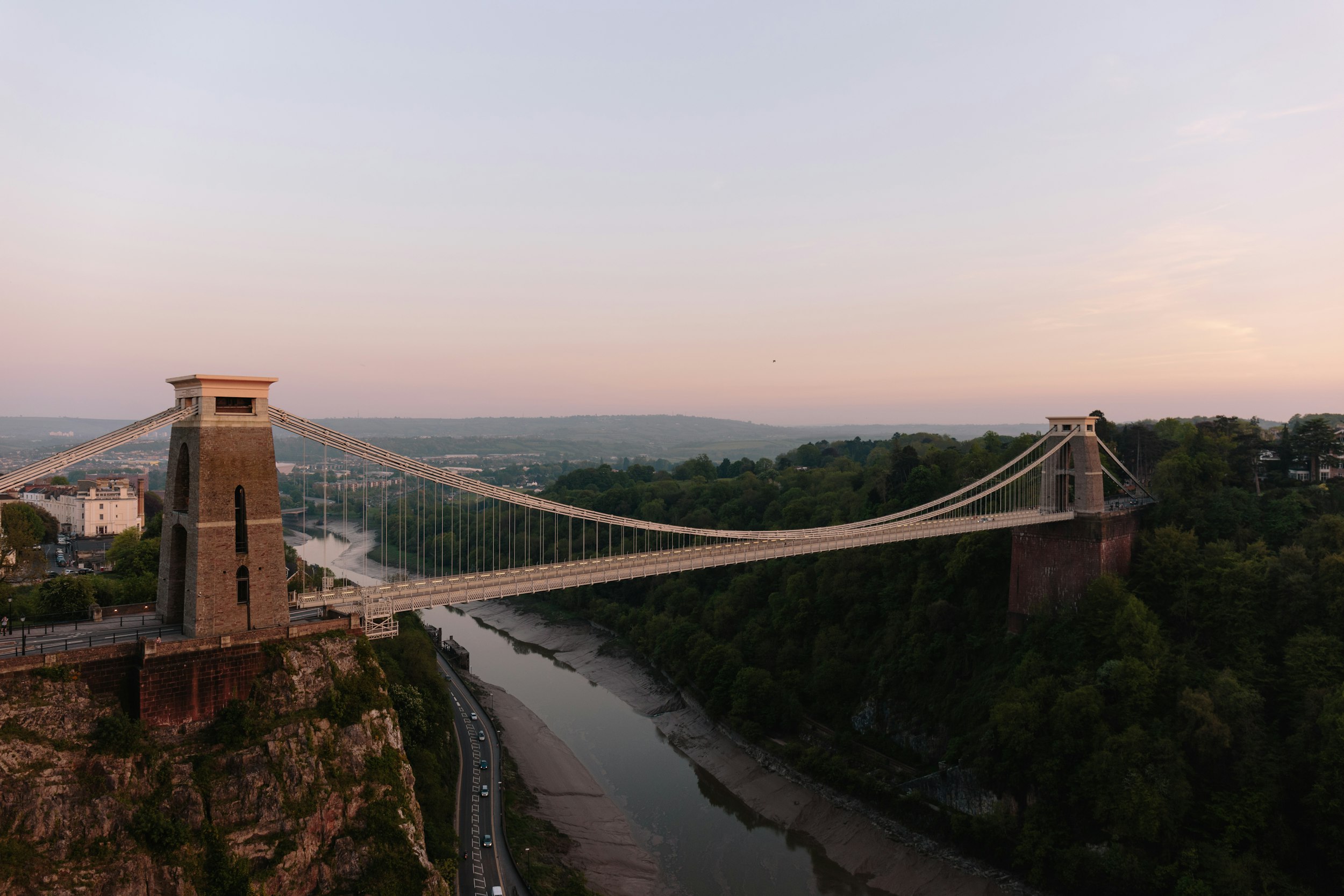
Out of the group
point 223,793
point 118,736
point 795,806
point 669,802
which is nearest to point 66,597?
point 118,736

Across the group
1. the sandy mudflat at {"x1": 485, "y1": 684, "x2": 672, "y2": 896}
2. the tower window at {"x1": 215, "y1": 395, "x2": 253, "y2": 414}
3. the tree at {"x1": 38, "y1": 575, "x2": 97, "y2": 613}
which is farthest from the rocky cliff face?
the tree at {"x1": 38, "y1": 575, "x2": 97, "y2": 613}

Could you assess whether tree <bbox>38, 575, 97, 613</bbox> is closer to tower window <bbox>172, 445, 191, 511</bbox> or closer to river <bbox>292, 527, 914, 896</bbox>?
river <bbox>292, 527, 914, 896</bbox>

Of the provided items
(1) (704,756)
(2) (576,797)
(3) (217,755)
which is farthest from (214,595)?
(1) (704,756)

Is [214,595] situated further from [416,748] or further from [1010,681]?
[1010,681]

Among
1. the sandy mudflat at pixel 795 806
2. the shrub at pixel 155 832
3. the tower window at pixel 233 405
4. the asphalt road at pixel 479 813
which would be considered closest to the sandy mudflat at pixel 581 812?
the sandy mudflat at pixel 795 806

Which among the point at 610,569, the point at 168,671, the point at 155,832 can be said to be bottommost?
the point at 155,832

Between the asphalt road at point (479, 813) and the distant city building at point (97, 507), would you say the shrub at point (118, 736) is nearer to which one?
the asphalt road at point (479, 813)

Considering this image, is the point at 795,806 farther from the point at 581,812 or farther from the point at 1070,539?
the point at 1070,539
